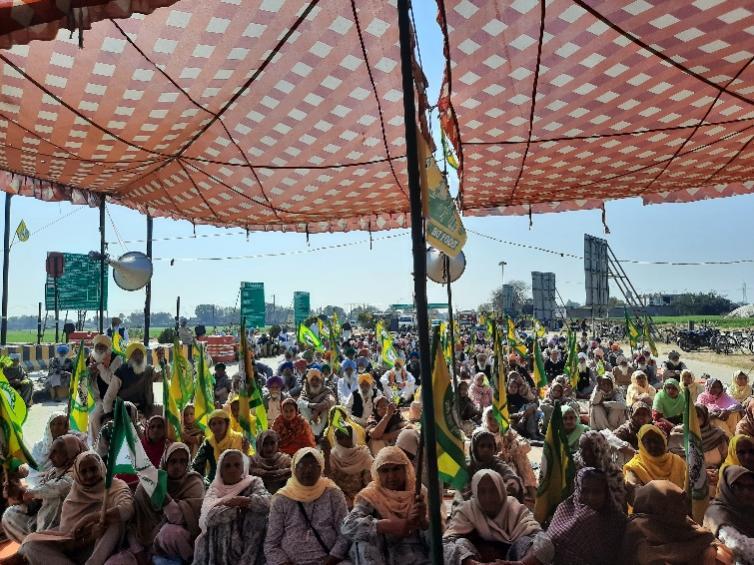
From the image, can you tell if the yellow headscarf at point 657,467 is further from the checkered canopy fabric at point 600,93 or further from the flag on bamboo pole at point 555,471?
the checkered canopy fabric at point 600,93

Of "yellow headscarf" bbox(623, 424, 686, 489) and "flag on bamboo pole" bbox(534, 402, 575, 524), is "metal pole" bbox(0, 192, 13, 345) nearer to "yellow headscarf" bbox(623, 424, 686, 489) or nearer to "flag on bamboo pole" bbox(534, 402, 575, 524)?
"flag on bamboo pole" bbox(534, 402, 575, 524)

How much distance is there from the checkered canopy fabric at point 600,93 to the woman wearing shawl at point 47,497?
151 inches

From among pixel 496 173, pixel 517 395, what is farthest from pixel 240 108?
pixel 517 395

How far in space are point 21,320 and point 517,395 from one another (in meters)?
188

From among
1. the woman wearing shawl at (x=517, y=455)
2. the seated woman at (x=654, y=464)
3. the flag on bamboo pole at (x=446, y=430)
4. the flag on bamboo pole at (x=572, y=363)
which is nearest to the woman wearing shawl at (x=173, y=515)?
the flag on bamboo pole at (x=446, y=430)

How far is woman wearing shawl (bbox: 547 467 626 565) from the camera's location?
116 inches

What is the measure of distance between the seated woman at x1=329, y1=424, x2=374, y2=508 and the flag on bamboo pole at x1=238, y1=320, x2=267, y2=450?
0.81 m

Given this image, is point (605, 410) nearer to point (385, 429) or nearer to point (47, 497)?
point (385, 429)

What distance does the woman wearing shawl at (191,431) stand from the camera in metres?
5.61

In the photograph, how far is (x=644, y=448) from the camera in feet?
13.5

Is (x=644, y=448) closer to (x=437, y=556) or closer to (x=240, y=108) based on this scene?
(x=437, y=556)

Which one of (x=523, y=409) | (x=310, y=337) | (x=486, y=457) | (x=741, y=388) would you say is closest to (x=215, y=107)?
(x=486, y=457)

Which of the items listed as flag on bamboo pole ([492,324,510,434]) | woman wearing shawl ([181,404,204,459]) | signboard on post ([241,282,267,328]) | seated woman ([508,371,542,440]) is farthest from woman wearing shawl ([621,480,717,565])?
signboard on post ([241,282,267,328])

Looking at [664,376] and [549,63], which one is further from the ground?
[549,63]
